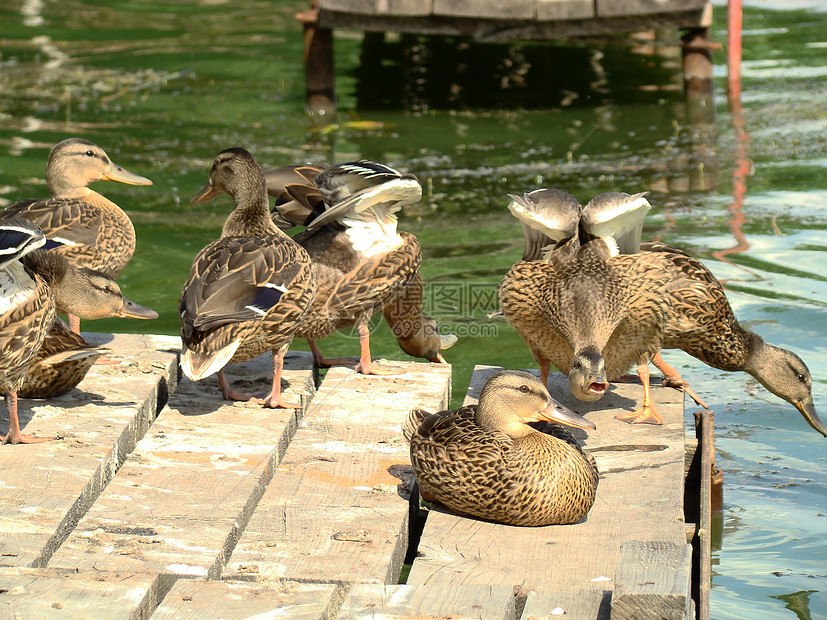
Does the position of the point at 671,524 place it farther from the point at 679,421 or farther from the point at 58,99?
the point at 58,99

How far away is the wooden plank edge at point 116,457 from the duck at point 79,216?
0.80m

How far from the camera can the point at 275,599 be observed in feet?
9.88

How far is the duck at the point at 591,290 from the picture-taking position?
454 centimetres

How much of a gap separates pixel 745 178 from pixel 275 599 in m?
7.15

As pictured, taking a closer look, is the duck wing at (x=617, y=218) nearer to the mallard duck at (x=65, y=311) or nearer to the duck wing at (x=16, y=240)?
the mallard duck at (x=65, y=311)

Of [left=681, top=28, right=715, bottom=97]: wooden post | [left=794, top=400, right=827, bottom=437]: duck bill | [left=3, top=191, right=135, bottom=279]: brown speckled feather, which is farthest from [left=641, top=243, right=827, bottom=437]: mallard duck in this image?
[left=681, top=28, right=715, bottom=97]: wooden post

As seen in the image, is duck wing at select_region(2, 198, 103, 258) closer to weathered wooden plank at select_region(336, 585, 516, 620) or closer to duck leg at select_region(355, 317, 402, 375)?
duck leg at select_region(355, 317, 402, 375)

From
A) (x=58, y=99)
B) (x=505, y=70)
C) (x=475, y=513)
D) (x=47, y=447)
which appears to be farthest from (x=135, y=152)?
(x=475, y=513)

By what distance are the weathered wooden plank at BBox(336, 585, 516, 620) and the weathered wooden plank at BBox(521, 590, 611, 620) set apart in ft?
0.21

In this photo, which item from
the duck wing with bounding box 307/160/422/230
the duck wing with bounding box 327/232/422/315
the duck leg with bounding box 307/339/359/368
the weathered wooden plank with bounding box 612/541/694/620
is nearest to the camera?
the weathered wooden plank with bounding box 612/541/694/620

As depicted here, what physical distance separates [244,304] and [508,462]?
4.58ft

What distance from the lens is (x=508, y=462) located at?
12.1 ft

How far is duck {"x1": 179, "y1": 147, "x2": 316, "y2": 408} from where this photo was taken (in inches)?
173

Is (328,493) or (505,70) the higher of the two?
(505,70)
